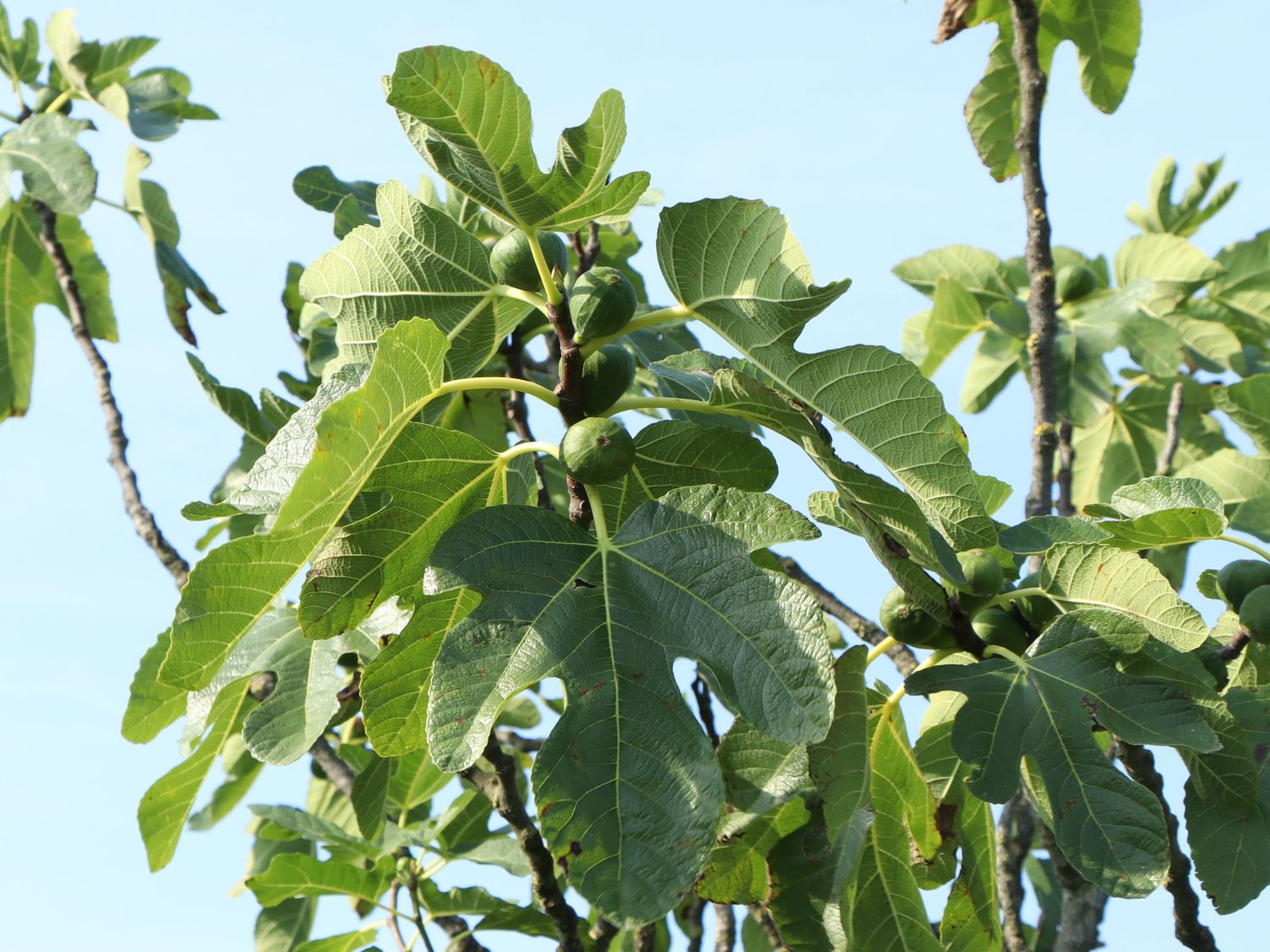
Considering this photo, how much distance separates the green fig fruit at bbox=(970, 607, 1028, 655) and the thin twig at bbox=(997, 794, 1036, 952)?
32.2 inches

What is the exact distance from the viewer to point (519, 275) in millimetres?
1546

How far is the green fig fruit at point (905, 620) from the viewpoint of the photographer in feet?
5.29

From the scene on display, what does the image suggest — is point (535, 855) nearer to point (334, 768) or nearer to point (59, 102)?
point (334, 768)

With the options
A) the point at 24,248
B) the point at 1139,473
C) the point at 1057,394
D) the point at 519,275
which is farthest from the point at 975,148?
the point at 24,248

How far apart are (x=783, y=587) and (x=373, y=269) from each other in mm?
670

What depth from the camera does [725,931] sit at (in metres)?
2.48

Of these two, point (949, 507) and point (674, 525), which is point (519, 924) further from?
point (949, 507)

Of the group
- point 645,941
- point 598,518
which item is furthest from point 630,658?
point 645,941

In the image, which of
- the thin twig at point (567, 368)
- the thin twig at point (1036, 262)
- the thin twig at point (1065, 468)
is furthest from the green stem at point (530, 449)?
the thin twig at point (1065, 468)

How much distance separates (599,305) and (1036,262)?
1.77 metres

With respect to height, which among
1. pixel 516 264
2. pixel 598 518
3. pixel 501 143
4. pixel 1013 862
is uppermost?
pixel 501 143

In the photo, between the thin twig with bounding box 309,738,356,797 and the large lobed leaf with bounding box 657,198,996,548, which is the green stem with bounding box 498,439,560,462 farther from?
the thin twig with bounding box 309,738,356,797

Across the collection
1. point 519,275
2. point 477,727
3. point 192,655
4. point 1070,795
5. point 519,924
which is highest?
point 519,275

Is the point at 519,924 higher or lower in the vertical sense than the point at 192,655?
lower
